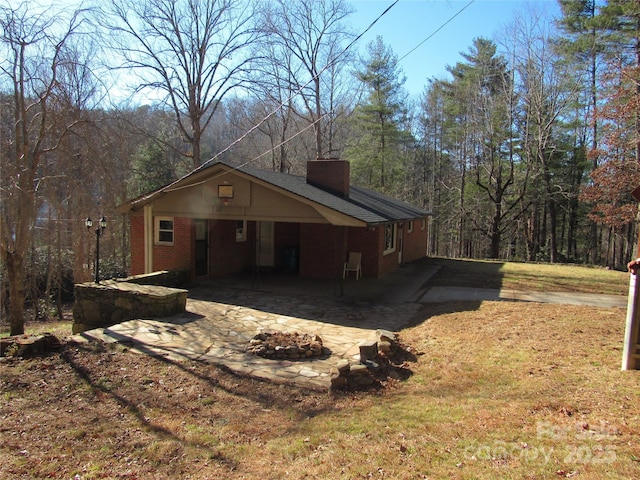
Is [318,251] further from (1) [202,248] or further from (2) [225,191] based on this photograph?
(2) [225,191]

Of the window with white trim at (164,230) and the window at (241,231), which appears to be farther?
the window at (241,231)

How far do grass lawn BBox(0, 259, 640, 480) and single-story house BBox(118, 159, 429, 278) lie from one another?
212 inches

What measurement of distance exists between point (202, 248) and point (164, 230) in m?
1.27

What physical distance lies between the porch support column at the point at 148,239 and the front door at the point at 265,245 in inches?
142

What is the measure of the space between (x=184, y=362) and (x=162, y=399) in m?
1.12

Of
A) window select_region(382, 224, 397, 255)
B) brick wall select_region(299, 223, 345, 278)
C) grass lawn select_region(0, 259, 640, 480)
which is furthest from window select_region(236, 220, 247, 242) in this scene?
grass lawn select_region(0, 259, 640, 480)

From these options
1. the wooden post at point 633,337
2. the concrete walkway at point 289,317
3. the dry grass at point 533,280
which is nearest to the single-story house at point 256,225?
the concrete walkway at point 289,317

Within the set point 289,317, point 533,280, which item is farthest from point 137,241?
point 533,280

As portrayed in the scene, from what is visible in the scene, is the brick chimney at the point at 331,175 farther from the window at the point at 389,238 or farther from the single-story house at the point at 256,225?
the window at the point at 389,238

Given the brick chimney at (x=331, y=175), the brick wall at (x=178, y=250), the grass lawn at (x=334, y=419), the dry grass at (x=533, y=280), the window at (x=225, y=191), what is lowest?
the grass lawn at (x=334, y=419)

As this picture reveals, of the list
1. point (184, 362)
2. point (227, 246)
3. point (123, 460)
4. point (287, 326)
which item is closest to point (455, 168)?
point (227, 246)

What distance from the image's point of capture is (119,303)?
347 inches

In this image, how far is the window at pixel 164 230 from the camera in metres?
12.8

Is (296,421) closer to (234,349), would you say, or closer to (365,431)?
(365,431)
